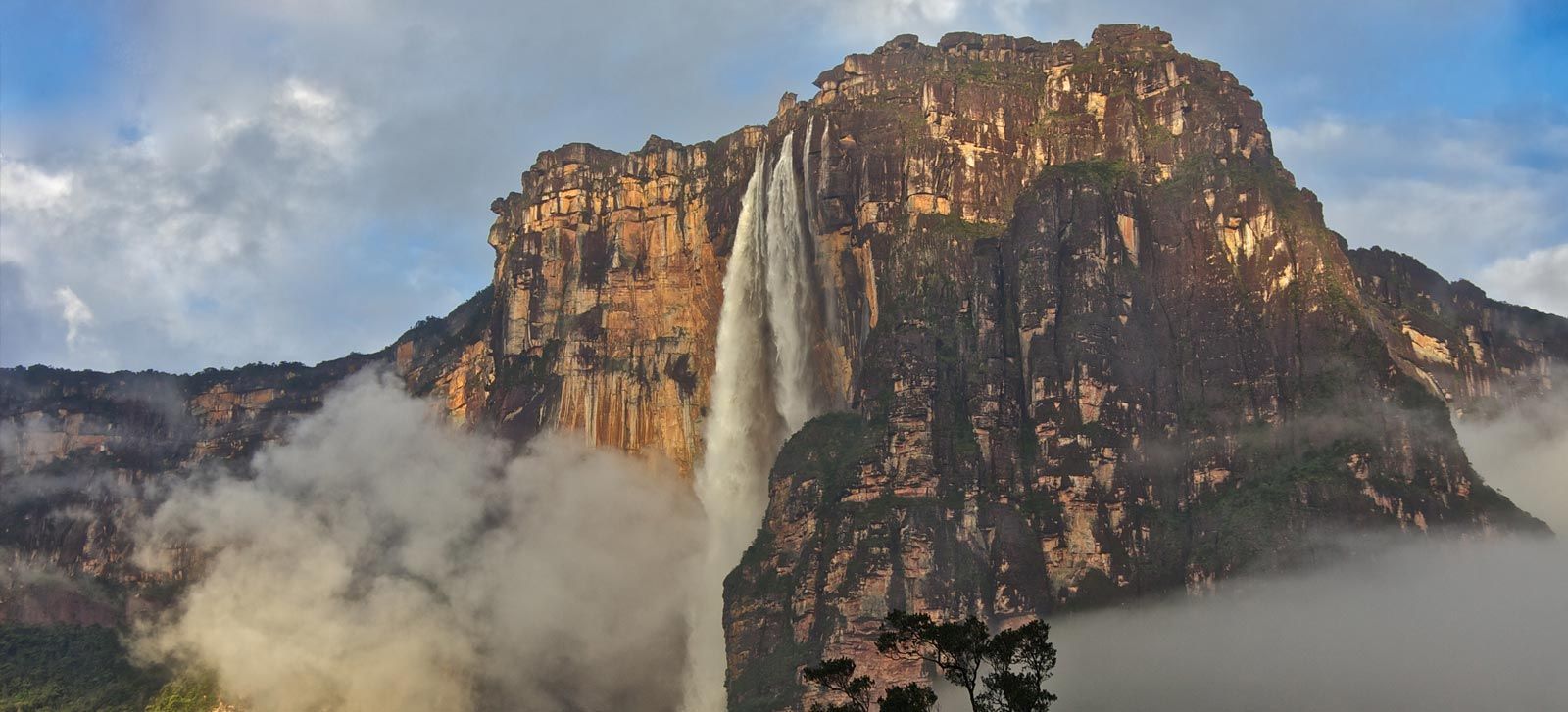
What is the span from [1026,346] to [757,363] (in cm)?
2855

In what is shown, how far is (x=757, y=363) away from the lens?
18575 centimetres

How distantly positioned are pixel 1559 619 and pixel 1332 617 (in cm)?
1483

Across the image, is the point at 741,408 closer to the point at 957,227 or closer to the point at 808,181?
the point at 808,181

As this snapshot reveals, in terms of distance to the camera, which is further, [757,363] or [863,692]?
[757,363]

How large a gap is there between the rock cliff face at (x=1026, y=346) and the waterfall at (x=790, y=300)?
168 cm

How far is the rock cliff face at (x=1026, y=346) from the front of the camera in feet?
509

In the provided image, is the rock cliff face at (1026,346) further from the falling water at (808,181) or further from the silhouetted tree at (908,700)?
the silhouetted tree at (908,700)

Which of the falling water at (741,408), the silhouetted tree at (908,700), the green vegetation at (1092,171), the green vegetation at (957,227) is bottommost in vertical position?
the silhouetted tree at (908,700)

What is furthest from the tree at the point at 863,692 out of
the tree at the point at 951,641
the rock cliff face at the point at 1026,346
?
the rock cliff face at the point at 1026,346

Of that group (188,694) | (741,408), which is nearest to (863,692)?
(741,408)

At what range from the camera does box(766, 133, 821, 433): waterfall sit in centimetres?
18275

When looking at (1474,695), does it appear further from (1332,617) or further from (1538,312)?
(1538,312)

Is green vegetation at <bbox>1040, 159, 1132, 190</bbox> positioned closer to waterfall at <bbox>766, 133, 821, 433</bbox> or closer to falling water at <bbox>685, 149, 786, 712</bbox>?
waterfall at <bbox>766, 133, 821, 433</bbox>

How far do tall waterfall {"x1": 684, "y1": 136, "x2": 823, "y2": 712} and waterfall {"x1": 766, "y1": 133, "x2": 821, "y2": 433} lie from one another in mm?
87
